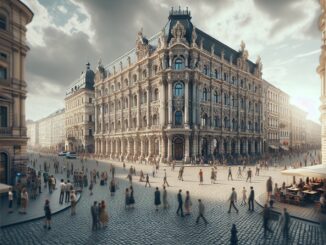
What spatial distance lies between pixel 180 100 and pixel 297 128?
6930 centimetres

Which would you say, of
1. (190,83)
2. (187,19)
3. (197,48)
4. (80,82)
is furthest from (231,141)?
(80,82)

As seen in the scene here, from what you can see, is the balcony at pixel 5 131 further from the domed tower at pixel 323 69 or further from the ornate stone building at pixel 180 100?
the domed tower at pixel 323 69

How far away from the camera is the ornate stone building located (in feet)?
134

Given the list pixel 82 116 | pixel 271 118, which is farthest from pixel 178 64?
pixel 271 118

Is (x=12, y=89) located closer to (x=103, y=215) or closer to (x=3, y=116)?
(x=3, y=116)

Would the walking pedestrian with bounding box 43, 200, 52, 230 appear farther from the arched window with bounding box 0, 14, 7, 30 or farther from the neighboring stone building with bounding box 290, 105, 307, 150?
the neighboring stone building with bounding box 290, 105, 307, 150

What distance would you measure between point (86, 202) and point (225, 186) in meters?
11.9

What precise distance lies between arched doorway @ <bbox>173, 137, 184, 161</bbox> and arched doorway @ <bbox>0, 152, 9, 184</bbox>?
1022 inches

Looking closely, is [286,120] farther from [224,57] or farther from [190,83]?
[190,83]

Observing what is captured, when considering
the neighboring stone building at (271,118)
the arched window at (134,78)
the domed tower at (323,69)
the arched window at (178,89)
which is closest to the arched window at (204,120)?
the arched window at (178,89)

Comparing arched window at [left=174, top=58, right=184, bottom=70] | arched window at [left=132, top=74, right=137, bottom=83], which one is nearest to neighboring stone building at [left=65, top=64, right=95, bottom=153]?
arched window at [left=132, top=74, right=137, bottom=83]

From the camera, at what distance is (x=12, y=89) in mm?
20250

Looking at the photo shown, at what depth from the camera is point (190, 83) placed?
4178cm

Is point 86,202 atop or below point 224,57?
below
